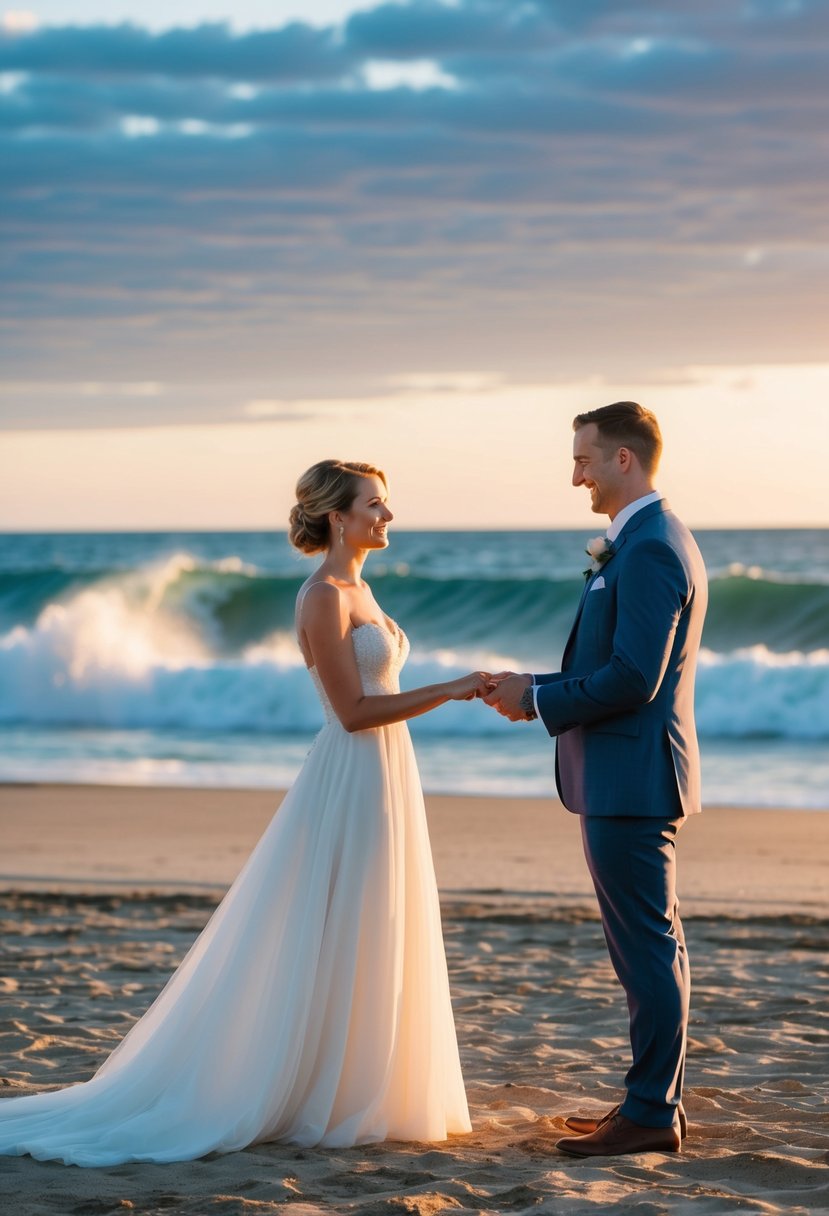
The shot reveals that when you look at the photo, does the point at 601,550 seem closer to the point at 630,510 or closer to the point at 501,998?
the point at 630,510

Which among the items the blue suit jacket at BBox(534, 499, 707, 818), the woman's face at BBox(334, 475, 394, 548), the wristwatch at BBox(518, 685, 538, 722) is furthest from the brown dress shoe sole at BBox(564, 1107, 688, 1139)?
the woman's face at BBox(334, 475, 394, 548)

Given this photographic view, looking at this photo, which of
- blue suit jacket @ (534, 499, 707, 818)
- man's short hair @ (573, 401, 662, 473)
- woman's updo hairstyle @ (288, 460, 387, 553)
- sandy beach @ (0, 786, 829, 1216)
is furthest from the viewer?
woman's updo hairstyle @ (288, 460, 387, 553)

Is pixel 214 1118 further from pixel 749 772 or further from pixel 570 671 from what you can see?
pixel 749 772

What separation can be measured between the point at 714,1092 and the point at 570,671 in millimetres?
1613

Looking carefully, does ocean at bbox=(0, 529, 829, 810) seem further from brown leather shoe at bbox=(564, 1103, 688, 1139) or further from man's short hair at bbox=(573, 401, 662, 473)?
man's short hair at bbox=(573, 401, 662, 473)

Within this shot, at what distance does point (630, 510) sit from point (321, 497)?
976 mm

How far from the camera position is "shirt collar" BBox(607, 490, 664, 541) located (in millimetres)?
4176

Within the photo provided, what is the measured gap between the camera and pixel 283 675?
803 inches

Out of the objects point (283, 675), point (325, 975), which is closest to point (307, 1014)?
point (325, 975)

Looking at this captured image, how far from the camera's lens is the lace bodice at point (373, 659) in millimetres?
4492

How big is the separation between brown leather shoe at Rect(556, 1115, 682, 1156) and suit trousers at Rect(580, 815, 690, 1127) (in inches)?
5.1

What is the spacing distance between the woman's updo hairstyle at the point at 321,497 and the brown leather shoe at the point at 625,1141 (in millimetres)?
1910

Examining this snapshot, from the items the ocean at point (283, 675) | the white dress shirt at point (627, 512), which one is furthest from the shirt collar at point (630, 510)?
the ocean at point (283, 675)

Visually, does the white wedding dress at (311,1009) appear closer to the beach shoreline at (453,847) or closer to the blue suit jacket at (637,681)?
the blue suit jacket at (637,681)
